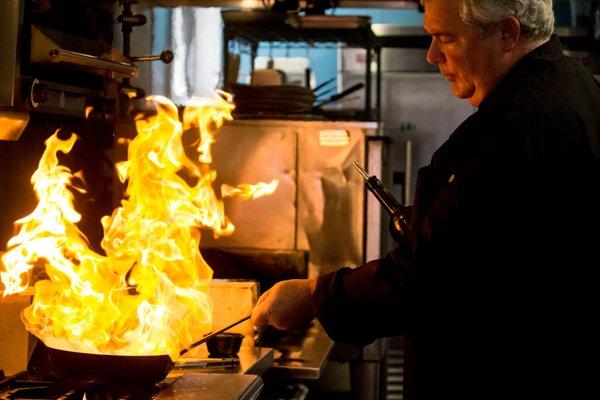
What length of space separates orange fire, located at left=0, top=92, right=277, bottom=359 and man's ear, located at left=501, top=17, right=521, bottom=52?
1.31 metres

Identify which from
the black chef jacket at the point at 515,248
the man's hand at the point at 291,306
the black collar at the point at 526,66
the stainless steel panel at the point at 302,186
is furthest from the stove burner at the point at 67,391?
the stainless steel panel at the point at 302,186

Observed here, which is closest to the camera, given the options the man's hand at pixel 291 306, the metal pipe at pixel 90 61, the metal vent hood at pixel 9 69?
the man's hand at pixel 291 306

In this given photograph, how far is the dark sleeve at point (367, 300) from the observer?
8.11 feet

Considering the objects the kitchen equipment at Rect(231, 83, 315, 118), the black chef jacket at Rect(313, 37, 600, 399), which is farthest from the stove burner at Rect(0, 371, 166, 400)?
the kitchen equipment at Rect(231, 83, 315, 118)

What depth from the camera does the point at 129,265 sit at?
10.7ft

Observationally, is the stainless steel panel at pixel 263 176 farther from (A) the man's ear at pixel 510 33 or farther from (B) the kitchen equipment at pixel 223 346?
(A) the man's ear at pixel 510 33

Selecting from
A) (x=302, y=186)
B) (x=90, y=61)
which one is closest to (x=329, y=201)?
(x=302, y=186)

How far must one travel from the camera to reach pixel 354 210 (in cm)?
533

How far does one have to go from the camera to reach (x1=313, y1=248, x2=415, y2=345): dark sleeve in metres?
2.47

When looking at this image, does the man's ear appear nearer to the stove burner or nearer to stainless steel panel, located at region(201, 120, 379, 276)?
the stove burner

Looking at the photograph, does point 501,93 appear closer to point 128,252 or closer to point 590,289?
point 590,289

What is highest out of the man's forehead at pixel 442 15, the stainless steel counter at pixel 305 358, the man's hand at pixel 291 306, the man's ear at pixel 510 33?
the man's forehead at pixel 442 15

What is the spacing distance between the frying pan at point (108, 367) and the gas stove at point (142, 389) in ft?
0.11

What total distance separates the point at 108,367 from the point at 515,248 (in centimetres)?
117
